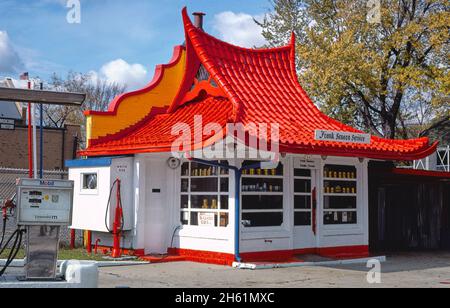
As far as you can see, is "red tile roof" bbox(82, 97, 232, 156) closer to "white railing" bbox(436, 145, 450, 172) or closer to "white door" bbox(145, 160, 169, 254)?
"white door" bbox(145, 160, 169, 254)

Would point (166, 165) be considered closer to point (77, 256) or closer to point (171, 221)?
point (171, 221)

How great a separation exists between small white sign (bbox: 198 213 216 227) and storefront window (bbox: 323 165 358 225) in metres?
3.02

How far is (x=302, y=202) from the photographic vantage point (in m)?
16.0

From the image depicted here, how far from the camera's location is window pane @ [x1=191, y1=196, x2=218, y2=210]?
15305 mm

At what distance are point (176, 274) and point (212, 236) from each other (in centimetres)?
217

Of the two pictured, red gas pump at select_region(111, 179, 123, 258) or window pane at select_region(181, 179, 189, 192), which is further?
window pane at select_region(181, 179, 189, 192)

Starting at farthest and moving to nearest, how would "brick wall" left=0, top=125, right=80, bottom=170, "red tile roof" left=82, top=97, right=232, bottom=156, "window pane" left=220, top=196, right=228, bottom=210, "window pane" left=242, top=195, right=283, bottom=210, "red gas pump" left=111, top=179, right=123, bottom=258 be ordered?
"brick wall" left=0, top=125, right=80, bottom=170 → "red gas pump" left=111, top=179, right=123, bottom=258 → "red tile roof" left=82, top=97, right=232, bottom=156 → "window pane" left=220, top=196, right=228, bottom=210 → "window pane" left=242, top=195, right=283, bottom=210

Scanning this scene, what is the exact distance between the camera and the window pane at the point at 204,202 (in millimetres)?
15305

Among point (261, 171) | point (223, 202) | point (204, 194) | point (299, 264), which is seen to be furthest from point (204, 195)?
point (299, 264)

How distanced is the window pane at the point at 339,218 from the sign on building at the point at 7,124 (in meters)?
18.7

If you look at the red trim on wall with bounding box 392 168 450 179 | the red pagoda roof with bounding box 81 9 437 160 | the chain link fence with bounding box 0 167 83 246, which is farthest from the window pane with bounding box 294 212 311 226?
the chain link fence with bounding box 0 167 83 246

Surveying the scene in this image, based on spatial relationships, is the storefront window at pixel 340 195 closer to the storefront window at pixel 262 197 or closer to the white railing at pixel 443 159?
the storefront window at pixel 262 197

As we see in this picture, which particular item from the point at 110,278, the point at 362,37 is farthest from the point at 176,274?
the point at 362,37

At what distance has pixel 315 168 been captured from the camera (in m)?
16.2
